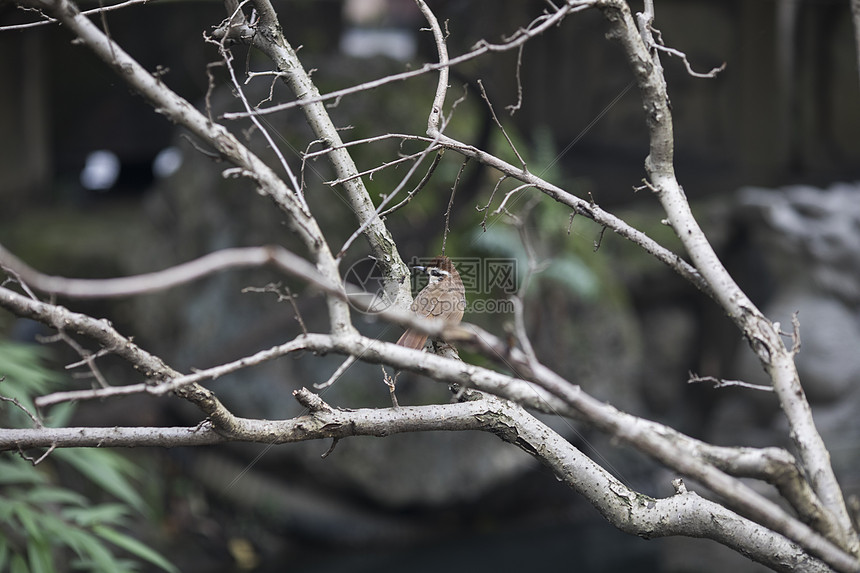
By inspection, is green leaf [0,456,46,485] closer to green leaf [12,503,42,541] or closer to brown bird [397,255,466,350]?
green leaf [12,503,42,541]

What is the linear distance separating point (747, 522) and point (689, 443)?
1.26 ft

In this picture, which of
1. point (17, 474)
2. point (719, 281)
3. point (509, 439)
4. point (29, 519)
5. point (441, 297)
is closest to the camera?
point (719, 281)

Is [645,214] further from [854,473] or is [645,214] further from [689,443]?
[689,443]

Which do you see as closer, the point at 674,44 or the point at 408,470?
the point at 408,470

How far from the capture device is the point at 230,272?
5.43 metres

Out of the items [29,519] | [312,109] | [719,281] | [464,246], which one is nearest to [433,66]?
[312,109]

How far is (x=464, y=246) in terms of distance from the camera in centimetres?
530

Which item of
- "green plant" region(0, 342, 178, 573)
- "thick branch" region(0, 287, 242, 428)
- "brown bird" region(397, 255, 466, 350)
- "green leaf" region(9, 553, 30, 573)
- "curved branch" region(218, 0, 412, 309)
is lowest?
"green leaf" region(9, 553, 30, 573)

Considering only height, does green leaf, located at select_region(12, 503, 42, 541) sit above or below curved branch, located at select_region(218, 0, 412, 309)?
below

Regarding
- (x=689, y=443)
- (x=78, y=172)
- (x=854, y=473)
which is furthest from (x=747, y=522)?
(x=78, y=172)

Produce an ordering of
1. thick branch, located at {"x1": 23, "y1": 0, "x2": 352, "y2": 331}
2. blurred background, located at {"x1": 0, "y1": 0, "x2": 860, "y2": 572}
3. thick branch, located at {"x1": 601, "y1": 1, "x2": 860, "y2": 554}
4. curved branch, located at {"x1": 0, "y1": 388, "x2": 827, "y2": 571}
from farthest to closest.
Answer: blurred background, located at {"x1": 0, "y1": 0, "x2": 860, "y2": 572}
curved branch, located at {"x1": 0, "y1": 388, "x2": 827, "y2": 571}
thick branch, located at {"x1": 601, "y1": 1, "x2": 860, "y2": 554}
thick branch, located at {"x1": 23, "y1": 0, "x2": 352, "y2": 331}

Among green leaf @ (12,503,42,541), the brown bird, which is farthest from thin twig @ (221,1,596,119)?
green leaf @ (12,503,42,541)

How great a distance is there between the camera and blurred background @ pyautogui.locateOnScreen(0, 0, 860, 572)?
203 inches

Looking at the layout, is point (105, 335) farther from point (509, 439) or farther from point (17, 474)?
point (17, 474)
